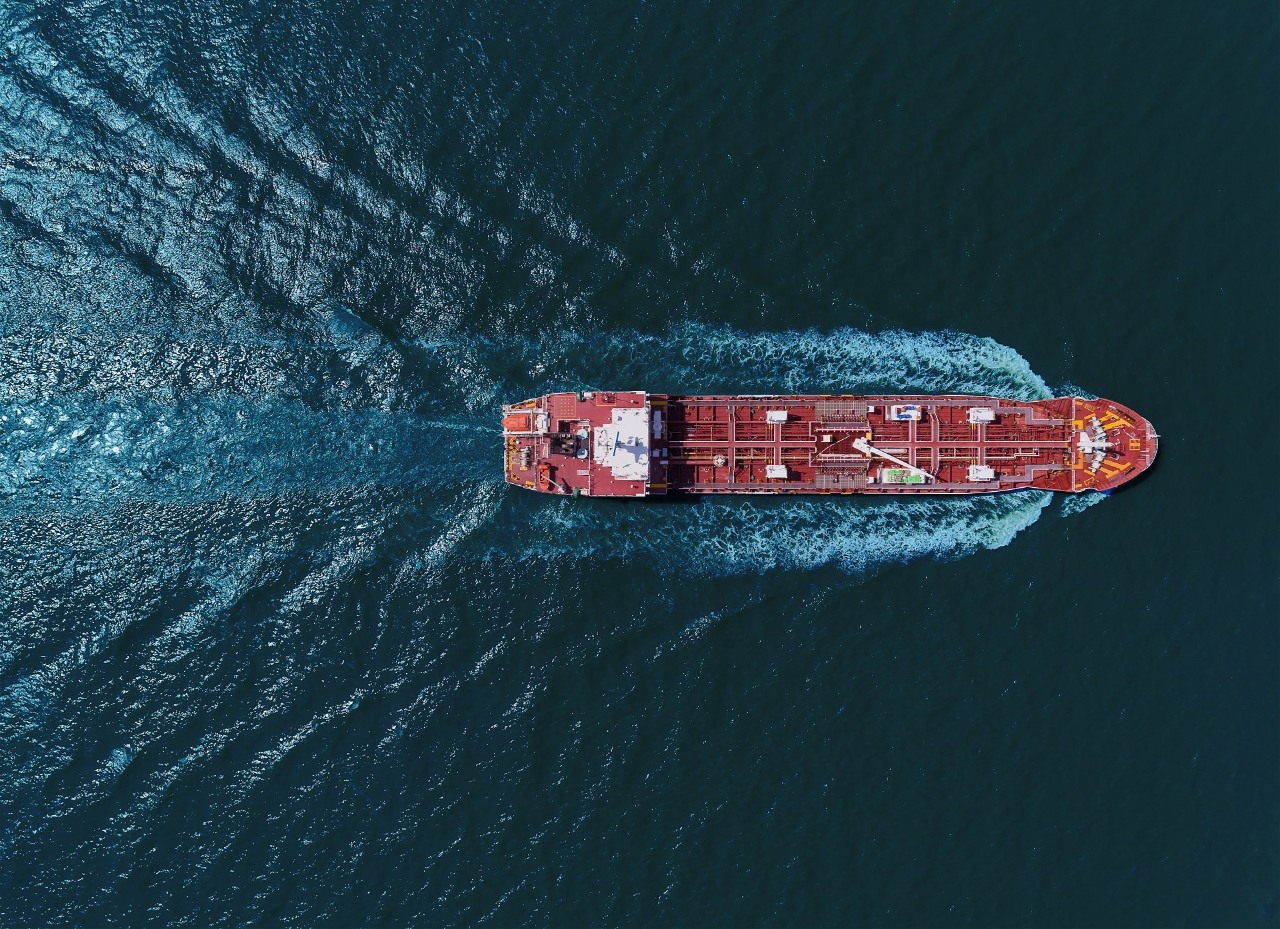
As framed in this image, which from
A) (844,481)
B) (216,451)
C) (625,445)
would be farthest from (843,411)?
(216,451)

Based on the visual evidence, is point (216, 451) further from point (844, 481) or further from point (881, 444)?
point (881, 444)

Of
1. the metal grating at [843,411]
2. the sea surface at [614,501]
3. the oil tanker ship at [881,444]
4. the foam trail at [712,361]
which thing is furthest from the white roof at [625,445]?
the metal grating at [843,411]

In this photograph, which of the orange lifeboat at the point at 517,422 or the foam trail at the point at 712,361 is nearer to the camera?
the orange lifeboat at the point at 517,422

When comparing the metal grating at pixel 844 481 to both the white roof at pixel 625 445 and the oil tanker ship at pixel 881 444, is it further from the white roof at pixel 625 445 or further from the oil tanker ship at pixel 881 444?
the white roof at pixel 625 445

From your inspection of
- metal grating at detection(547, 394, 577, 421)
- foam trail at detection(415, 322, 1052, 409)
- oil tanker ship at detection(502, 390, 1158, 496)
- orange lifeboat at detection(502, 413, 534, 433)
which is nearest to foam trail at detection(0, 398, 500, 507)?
orange lifeboat at detection(502, 413, 534, 433)

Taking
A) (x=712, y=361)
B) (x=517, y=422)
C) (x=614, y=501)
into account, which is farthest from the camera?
(x=712, y=361)

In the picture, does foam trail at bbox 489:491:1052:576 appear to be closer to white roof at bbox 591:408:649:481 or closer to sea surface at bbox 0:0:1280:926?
sea surface at bbox 0:0:1280:926
